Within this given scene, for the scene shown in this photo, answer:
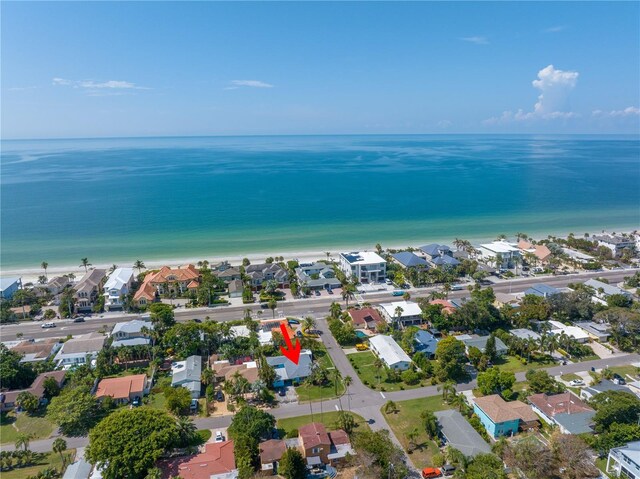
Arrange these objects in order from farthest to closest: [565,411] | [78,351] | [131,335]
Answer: [131,335] < [78,351] < [565,411]

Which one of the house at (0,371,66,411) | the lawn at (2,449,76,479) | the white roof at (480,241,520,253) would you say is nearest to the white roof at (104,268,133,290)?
the house at (0,371,66,411)

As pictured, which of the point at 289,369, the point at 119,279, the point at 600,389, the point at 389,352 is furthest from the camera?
the point at 119,279

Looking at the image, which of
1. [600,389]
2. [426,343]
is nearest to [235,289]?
[426,343]

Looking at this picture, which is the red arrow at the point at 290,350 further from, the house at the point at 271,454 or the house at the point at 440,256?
the house at the point at 440,256

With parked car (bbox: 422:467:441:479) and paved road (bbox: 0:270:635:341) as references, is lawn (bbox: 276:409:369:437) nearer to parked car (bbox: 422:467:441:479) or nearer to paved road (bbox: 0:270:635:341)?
parked car (bbox: 422:467:441:479)

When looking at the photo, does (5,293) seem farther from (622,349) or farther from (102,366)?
(622,349)

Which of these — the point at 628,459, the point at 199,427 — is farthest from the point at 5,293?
the point at 628,459

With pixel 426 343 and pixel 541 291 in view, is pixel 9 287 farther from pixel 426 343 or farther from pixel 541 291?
pixel 541 291

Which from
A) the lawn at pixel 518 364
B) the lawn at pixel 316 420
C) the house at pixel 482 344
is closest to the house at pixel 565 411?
the lawn at pixel 518 364
